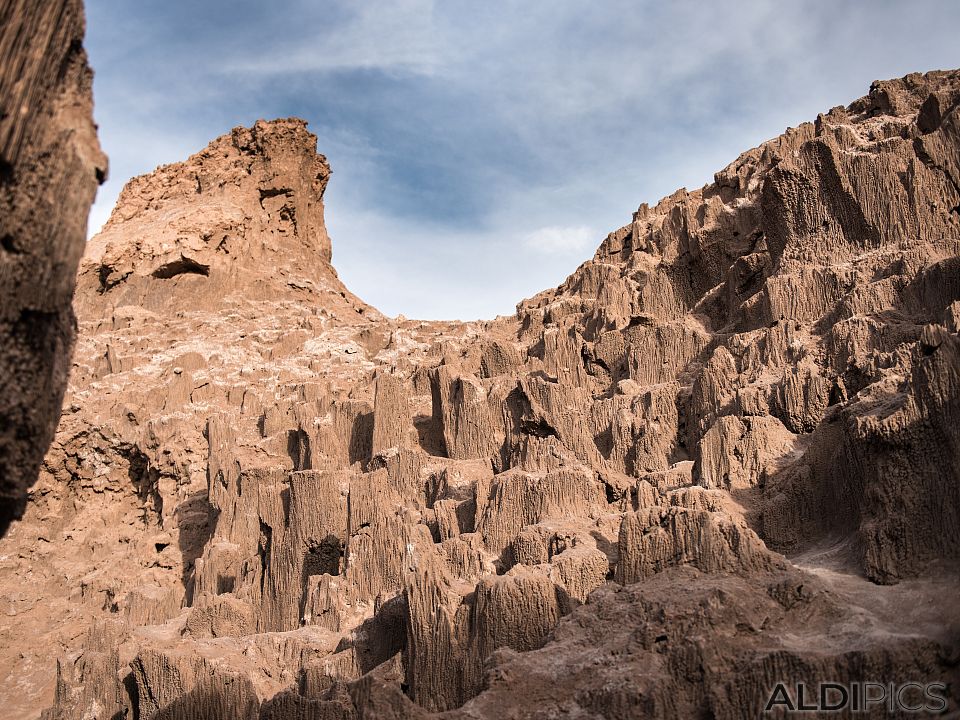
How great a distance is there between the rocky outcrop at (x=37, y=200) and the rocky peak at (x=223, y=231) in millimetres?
30867

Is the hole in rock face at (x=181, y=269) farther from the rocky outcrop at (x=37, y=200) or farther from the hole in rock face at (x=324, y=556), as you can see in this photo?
the rocky outcrop at (x=37, y=200)

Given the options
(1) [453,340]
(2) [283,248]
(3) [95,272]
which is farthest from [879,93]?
(3) [95,272]

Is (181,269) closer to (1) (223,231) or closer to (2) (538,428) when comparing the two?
(1) (223,231)

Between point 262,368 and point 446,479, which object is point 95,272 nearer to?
point 262,368

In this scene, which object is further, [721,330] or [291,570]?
[721,330]

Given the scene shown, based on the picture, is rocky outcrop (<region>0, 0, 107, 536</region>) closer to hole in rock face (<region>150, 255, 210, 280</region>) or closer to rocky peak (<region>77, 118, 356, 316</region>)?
rocky peak (<region>77, 118, 356, 316</region>)

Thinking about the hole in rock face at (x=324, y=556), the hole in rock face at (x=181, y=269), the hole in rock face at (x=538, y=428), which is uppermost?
the hole in rock face at (x=181, y=269)

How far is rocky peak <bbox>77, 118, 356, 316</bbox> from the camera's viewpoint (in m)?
38.3

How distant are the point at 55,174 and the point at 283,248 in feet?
117

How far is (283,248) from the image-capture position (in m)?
42.5

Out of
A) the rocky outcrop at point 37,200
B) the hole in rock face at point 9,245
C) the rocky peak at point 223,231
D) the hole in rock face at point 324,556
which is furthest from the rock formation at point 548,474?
the hole in rock face at point 9,245

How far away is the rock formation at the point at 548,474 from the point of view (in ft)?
46.9

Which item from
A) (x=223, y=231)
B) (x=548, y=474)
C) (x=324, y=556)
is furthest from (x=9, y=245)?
(x=223, y=231)

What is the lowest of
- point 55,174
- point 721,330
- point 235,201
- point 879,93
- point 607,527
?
point 607,527
